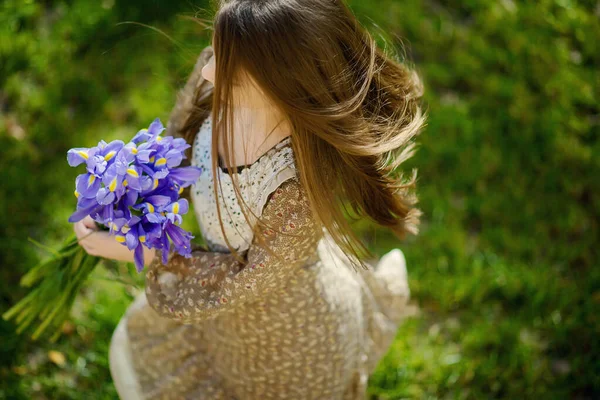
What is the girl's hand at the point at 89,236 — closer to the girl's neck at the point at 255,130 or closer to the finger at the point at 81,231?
the finger at the point at 81,231

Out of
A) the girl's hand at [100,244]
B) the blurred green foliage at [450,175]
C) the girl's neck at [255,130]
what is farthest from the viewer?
the blurred green foliage at [450,175]

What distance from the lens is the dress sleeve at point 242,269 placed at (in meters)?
1.37

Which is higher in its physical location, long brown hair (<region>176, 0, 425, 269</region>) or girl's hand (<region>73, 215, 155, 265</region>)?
long brown hair (<region>176, 0, 425, 269</region>)

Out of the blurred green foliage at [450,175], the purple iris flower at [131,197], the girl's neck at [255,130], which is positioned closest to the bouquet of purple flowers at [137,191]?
the purple iris flower at [131,197]

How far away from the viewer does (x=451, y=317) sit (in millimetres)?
2287

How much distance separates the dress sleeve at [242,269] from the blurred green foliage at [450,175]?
660 millimetres

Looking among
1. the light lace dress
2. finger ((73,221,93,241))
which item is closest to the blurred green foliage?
the light lace dress

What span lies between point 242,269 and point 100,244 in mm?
379

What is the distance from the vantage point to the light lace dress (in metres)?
1.38

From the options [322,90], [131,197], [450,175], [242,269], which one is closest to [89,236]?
[131,197]

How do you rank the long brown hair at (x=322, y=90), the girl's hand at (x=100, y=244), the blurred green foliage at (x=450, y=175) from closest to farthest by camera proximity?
1. the long brown hair at (x=322, y=90)
2. the girl's hand at (x=100, y=244)
3. the blurred green foliage at (x=450, y=175)

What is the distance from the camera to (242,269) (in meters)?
1.38

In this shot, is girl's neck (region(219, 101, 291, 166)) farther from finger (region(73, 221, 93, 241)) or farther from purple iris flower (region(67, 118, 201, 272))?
finger (region(73, 221, 93, 241))

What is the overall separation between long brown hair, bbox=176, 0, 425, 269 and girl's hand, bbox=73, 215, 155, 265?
0.27 metres
